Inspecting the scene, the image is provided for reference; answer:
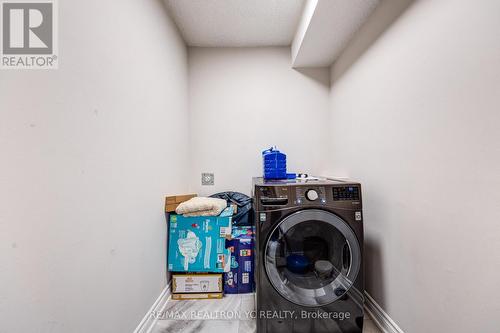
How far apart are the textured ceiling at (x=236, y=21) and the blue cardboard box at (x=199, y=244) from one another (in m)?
1.70

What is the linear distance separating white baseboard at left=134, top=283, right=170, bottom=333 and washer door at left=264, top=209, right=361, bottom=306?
82 cm

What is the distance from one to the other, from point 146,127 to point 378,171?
155 centimetres

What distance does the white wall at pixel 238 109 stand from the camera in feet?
7.04

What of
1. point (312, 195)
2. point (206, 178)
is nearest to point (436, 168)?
point (312, 195)

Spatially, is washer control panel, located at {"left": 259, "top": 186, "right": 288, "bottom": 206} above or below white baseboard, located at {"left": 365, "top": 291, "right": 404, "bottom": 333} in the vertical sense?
above

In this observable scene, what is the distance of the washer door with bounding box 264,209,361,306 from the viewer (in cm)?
117

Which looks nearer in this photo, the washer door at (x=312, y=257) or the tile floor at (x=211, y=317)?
the washer door at (x=312, y=257)

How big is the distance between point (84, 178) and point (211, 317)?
1.23m

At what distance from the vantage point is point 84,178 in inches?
30.9

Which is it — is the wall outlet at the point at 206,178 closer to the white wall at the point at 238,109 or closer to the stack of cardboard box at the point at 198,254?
the white wall at the point at 238,109

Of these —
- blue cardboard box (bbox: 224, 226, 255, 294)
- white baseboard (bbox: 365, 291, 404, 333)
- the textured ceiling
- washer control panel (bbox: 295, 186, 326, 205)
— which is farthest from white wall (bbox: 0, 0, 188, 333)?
white baseboard (bbox: 365, 291, 404, 333)

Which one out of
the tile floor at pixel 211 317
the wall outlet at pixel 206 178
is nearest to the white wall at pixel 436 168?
the tile floor at pixel 211 317

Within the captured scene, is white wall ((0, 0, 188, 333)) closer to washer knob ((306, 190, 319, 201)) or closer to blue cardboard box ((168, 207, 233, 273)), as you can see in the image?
blue cardboard box ((168, 207, 233, 273))

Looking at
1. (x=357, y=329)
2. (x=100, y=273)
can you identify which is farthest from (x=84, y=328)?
(x=357, y=329)
